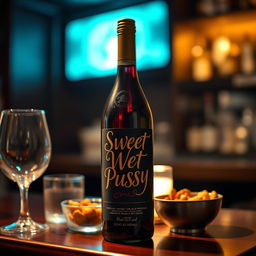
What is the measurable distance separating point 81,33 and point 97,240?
2.85 m

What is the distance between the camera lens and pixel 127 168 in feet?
2.12

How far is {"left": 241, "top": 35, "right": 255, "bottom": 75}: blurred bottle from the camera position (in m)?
2.45

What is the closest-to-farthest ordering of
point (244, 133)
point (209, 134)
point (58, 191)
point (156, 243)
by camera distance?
point (156, 243) → point (58, 191) → point (244, 133) → point (209, 134)

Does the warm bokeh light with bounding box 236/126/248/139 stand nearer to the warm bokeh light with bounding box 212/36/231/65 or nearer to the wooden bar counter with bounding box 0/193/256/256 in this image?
the warm bokeh light with bounding box 212/36/231/65

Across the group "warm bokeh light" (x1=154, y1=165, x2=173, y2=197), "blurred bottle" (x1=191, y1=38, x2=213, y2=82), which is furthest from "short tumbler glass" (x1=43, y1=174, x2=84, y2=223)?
"blurred bottle" (x1=191, y1=38, x2=213, y2=82)

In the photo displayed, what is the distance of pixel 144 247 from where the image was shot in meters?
0.61

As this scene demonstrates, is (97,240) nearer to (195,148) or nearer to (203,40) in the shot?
(195,148)

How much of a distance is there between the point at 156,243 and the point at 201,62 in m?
2.09

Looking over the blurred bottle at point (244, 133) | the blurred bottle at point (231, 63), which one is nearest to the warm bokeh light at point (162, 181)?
the blurred bottle at point (244, 133)

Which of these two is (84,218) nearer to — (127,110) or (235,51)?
(127,110)

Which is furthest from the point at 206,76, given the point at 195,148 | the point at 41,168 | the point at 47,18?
the point at 41,168

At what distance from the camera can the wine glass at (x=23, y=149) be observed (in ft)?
2.57

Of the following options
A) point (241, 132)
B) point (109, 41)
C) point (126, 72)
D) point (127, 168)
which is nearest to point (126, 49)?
point (126, 72)

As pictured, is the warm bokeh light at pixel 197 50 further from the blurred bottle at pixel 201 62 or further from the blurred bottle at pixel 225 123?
the blurred bottle at pixel 225 123
